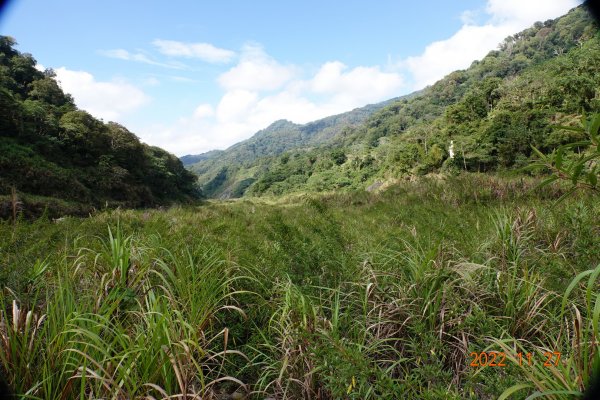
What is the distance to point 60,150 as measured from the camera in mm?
34219

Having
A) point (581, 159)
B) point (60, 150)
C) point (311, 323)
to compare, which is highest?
point (60, 150)

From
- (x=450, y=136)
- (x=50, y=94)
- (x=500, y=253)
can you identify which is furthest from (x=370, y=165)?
(x=500, y=253)

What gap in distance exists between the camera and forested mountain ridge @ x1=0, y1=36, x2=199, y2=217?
1070 inches

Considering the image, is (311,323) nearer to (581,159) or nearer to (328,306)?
(328,306)

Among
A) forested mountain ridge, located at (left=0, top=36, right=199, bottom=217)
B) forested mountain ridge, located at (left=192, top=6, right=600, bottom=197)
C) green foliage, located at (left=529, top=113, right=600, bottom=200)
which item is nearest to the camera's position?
green foliage, located at (left=529, top=113, right=600, bottom=200)

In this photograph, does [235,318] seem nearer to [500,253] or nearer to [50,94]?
[500,253]
